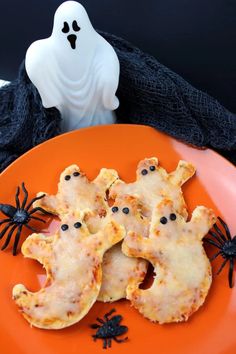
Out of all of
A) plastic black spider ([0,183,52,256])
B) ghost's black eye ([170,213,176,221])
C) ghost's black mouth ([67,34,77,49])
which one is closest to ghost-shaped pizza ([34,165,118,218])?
plastic black spider ([0,183,52,256])

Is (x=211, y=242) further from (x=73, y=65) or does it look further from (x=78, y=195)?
(x=73, y=65)

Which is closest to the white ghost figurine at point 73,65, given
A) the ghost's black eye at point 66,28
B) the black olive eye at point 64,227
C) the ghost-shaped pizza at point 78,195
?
the ghost's black eye at point 66,28

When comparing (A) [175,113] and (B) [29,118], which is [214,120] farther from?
(B) [29,118]

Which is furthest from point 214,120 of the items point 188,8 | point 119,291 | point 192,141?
point 119,291

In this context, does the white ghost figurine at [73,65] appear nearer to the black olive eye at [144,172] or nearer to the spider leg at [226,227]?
the black olive eye at [144,172]

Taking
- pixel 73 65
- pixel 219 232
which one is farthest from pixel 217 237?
pixel 73 65
